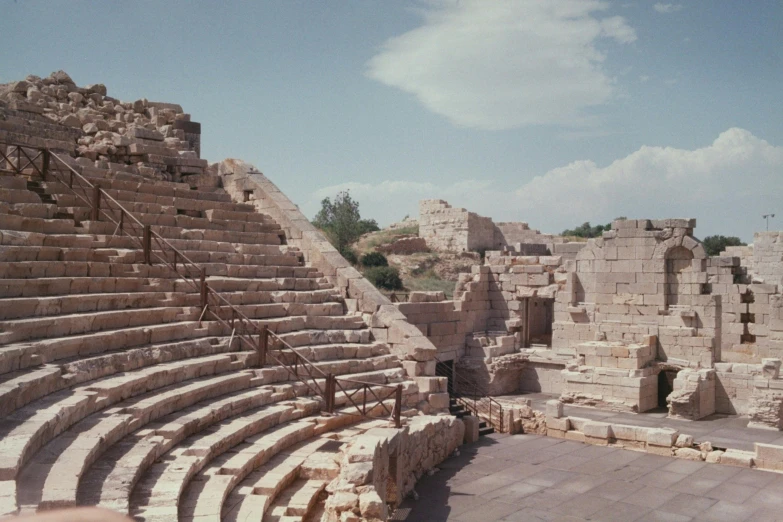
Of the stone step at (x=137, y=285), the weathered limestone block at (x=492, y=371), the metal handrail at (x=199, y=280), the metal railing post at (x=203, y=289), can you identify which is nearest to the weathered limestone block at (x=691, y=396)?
the weathered limestone block at (x=492, y=371)

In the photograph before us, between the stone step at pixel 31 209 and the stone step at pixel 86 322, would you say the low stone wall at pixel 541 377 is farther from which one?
the stone step at pixel 31 209

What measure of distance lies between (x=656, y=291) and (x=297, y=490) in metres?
13.1

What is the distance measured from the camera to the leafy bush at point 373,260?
3972cm

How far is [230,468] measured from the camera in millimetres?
8188

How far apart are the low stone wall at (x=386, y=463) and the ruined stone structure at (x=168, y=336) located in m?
0.05

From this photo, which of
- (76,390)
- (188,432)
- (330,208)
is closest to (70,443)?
(76,390)

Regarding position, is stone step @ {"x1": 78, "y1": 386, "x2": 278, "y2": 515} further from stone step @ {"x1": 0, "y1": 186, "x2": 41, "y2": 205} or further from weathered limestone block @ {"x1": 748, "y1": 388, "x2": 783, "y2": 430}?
weathered limestone block @ {"x1": 748, "y1": 388, "x2": 783, "y2": 430}

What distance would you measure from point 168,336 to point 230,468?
3.32 meters

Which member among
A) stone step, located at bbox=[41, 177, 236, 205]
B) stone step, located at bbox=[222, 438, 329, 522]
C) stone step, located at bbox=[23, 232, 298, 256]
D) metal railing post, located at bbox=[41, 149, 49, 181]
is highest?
metal railing post, located at bbox=[41, 149, 49, 181]

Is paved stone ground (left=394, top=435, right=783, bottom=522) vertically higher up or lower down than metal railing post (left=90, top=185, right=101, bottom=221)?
lower down

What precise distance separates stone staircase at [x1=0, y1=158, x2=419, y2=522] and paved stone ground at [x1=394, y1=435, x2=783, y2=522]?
5.52 ft

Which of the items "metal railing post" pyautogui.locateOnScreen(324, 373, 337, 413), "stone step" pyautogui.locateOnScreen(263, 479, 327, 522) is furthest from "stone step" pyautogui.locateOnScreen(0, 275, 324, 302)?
"stone step" pyautogui.locateOnScreen(263, 479, 327, 522)

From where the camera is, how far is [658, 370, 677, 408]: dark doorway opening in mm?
18812

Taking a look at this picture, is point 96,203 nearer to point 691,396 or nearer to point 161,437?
point 161,437
